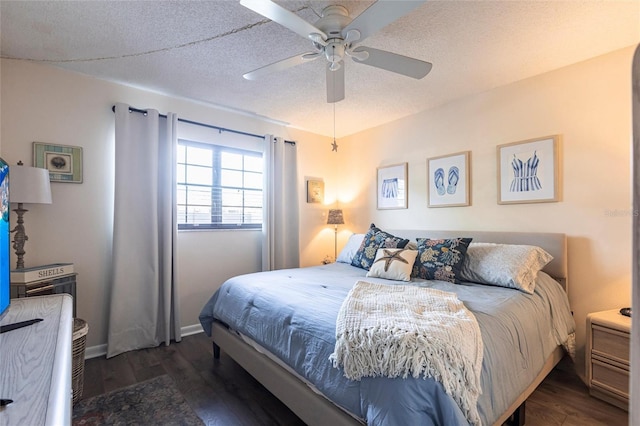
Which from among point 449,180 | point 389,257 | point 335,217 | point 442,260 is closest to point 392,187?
point 449,180

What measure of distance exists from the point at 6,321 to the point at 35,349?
382mm

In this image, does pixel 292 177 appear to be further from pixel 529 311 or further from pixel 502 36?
pixel 529 311

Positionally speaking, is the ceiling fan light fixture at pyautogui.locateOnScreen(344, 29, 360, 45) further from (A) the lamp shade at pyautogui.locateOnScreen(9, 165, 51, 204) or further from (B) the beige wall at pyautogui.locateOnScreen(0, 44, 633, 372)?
(A) the lamp shade at pyautogui.locateOnScreen(9, 165, 51, 204)

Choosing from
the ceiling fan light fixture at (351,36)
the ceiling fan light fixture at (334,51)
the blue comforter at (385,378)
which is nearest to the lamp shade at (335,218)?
the blue comforter at (385,378)

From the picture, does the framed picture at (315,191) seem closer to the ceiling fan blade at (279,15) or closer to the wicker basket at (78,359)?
the ceiling fan blade at (279,15)

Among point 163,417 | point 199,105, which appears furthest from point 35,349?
point 199,105

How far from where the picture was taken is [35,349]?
3.10 ft

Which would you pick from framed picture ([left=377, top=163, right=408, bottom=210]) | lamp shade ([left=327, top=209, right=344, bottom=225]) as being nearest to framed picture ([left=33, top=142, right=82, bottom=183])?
lamp shade ([left=327, top=209, right=344, bottom=225])

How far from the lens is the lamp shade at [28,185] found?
2.04m

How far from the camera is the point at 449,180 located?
315 centimetres

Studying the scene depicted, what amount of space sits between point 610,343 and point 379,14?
93.0 inches

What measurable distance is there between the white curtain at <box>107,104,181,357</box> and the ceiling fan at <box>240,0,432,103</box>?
1.43m

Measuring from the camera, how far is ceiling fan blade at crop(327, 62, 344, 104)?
2002 millimetres

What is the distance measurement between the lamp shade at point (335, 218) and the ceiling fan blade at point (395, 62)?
235cm
